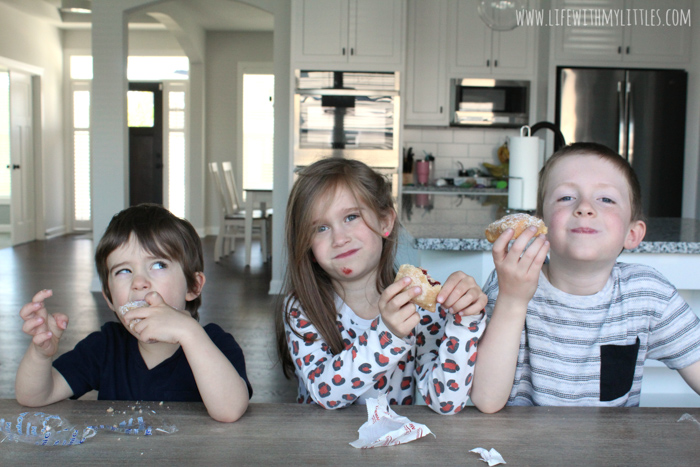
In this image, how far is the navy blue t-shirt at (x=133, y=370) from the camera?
3.85 ft

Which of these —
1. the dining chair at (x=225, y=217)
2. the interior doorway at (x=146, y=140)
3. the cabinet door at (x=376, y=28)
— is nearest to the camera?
the cabinet door at (x=376, y=28)

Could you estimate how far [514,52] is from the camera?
201 inches

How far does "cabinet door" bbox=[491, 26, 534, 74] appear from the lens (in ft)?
16.7

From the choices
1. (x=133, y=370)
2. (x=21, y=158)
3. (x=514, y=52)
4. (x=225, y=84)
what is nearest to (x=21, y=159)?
(x=21, y=158)

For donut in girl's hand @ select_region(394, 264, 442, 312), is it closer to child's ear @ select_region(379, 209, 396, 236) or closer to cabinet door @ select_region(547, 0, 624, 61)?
child's ear @ select_region(379, 209, 396, 236)

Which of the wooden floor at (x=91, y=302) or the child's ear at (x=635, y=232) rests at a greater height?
the child's ear at (x=635, y=232)

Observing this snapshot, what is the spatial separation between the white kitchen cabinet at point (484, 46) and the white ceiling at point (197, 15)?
113 inches

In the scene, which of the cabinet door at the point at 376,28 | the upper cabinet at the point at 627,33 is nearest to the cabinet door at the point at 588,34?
the upper cabinet at the point at 627,33

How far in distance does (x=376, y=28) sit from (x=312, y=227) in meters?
3.92

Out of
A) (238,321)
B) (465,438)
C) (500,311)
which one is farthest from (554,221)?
(238,321)

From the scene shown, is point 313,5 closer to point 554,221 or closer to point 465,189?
point 465,189

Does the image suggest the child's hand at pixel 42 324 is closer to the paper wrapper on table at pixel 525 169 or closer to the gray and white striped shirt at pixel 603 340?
the gray and white striped shirt at pixel 603 340

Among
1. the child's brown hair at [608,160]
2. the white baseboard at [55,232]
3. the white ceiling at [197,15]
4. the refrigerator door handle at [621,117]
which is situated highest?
the white ceiling at [197,15]

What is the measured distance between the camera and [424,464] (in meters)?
0.71
